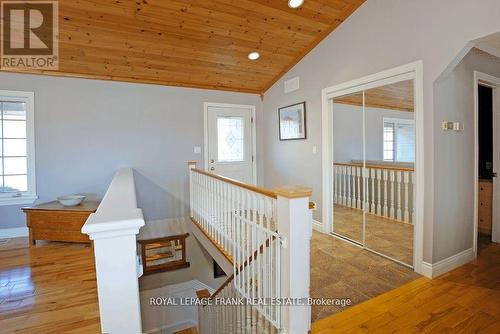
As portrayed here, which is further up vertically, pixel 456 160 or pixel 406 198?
pixel 456 160

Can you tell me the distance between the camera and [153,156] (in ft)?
13.6

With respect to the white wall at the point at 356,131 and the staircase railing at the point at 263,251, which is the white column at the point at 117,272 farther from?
the white wall at the point at 356,131

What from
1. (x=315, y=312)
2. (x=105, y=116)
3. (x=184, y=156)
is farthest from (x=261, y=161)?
(x=315, y=312)

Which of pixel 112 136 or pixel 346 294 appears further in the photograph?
pixel 112 136

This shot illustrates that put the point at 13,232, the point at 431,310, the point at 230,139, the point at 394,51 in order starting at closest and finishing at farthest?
the point at 431,310
the point at 394,51
the point at 13,232
the point at 230,139

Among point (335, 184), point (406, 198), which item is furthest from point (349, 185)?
point (406, 198)

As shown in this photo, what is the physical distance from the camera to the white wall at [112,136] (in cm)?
352

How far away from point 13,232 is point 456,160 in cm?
542

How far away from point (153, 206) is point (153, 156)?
0.84 m

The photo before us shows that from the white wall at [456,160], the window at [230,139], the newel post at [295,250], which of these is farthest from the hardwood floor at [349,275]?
the window at [230,139]

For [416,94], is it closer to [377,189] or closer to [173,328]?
[377,189]

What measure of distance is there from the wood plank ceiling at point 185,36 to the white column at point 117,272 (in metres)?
2.60

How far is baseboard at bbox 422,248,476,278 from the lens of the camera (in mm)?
2291

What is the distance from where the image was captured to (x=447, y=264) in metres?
2.40
